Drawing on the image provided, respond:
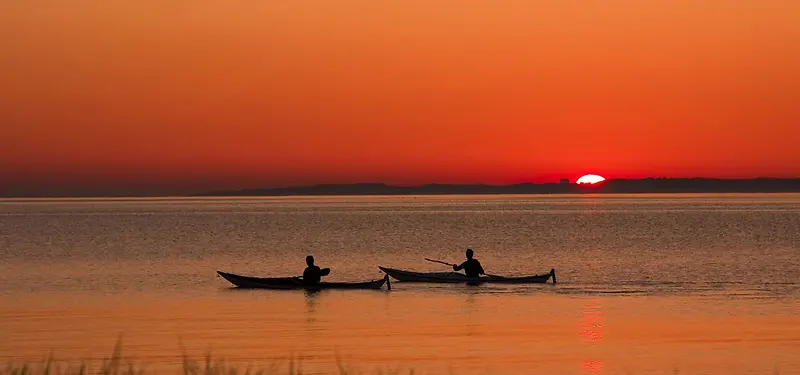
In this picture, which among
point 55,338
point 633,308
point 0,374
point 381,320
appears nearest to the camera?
point 0,374

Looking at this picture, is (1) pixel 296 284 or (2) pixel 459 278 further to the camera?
(2) pixel 459 278

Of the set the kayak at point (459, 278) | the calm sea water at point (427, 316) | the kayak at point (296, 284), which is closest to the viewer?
the calm sea water at point (427, 316)

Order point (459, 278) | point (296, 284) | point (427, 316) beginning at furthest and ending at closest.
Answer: point (459, 278)
point (296, 284)
point (427, 316)

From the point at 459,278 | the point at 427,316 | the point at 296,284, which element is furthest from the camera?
the point at 459,278

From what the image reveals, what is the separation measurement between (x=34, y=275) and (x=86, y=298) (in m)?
15.3

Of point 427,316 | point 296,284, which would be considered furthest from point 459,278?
point 427,316

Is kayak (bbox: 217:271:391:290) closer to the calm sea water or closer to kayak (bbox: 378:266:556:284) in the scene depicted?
the calm sea water

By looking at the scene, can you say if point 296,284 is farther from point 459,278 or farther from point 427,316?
point 427,316

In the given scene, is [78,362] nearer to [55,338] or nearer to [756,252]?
[55,338]

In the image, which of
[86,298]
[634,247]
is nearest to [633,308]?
[86,298]

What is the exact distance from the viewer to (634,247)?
306ft

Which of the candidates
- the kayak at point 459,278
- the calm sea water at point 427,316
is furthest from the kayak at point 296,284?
the kayak at point 459,278

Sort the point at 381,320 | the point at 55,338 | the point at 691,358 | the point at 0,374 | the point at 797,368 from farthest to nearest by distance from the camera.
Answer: the point at 381,320 → the point at 55,338 → the point at 691,358 → the point at 797,368 → the point at 0,374

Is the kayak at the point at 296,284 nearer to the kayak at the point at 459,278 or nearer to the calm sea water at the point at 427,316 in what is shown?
the calm sea water at the point at 427,316
